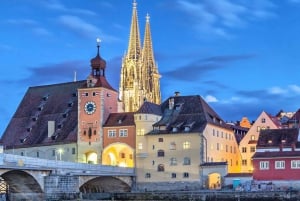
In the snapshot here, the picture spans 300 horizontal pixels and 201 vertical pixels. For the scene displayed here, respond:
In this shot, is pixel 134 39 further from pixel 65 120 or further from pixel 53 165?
pixel 53 165

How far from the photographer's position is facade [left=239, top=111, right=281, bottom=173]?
265ft

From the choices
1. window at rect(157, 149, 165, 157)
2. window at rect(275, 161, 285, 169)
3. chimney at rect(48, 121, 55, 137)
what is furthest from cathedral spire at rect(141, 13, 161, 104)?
window at rect(275, 161, 285, 169)

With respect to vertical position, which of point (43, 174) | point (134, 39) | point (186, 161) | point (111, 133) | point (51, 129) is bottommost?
point (43, 174)

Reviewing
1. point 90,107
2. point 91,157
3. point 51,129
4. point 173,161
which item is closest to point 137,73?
point 51,129

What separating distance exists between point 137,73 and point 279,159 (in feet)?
186

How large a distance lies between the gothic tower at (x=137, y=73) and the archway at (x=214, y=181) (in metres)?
46.1

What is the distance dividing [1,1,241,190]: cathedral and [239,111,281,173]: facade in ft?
3.68

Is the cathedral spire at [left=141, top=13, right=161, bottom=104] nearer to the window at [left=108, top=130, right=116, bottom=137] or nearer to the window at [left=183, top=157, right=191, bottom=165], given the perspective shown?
the window at [left=108, top=130, right=116, bottom=137]

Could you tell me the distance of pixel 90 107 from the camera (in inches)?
3095

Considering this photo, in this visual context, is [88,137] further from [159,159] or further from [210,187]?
[210,187]

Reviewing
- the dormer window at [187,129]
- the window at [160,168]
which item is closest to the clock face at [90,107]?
the window at [160,168]

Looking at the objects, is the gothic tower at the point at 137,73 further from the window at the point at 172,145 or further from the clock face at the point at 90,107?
the window at the point at 172,145

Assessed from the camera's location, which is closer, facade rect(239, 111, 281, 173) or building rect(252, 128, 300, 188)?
building rect(252, 128, 300, 188)

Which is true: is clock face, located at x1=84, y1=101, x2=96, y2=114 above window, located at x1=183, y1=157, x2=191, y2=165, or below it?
above
